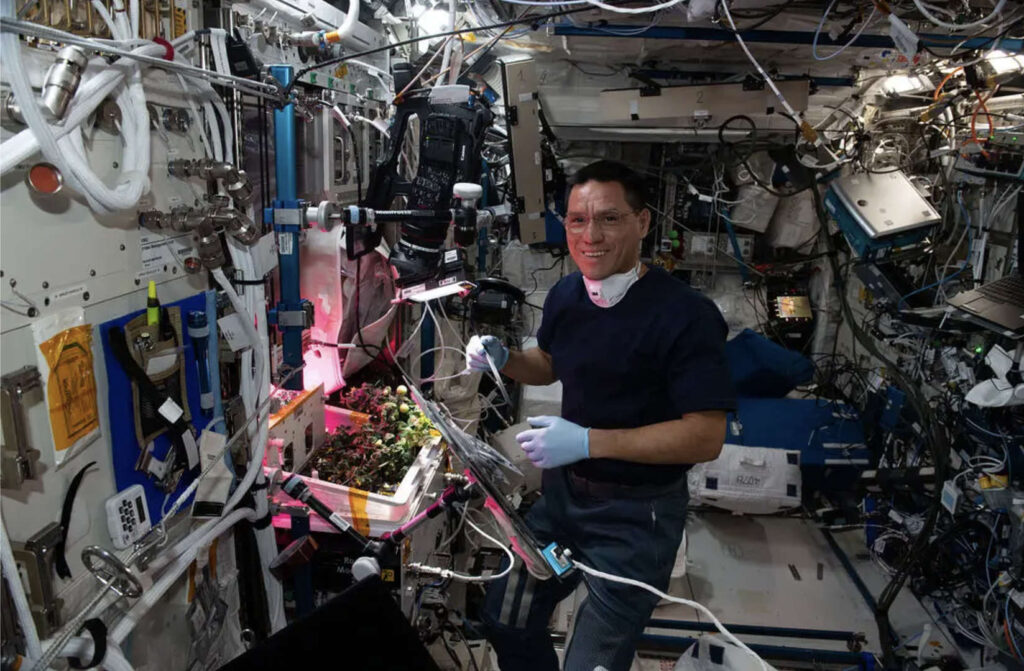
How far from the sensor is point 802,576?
4.19m

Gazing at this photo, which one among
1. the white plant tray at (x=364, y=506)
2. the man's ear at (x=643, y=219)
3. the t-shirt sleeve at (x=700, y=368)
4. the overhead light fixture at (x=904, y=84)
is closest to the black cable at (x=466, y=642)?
the white plant tray at (x=364, y=506)

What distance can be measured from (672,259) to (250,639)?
465 centimetres

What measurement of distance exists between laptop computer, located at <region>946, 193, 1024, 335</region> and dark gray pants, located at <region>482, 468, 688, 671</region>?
2.03m

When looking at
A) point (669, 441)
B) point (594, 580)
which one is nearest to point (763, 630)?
point (594, 580)

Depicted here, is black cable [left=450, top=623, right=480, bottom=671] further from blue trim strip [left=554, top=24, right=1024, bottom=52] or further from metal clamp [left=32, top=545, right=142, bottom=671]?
blue trim strip [left=554, top=24, right=1024, bottom=52]

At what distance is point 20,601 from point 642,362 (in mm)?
1750

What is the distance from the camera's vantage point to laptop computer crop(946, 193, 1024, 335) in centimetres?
305

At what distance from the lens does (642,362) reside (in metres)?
2.15

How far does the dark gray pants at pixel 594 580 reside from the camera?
210 cm

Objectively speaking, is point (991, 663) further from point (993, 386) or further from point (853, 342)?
point (853, 342)

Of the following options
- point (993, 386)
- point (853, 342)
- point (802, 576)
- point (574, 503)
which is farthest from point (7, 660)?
point (853, 342)

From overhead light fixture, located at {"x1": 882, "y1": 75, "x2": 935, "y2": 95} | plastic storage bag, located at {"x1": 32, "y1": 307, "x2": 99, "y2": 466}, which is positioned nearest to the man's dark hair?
plastic storage bag, located at {"x1": 32, "y1": 307, "x2": 99, "y2": 466}

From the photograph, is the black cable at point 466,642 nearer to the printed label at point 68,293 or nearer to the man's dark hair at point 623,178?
the man's dark hair at point 623,178

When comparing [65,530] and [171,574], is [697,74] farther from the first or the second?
[65,530]
